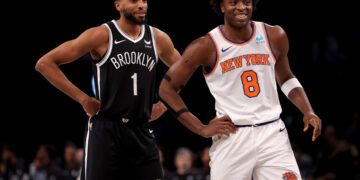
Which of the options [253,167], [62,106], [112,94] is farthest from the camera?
[62,106]

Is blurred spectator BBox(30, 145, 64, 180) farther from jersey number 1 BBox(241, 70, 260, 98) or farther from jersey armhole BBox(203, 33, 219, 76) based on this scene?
jersey number 1 BBox(241, 70, 260, 98)

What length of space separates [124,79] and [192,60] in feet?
2.03

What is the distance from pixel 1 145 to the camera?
38.0 ft

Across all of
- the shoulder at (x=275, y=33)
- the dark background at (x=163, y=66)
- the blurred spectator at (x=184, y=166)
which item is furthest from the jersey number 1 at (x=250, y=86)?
the dark background at (x=163, y=66)

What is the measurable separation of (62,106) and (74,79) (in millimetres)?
938

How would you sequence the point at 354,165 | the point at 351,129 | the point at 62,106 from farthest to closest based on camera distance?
1. the point at 62,106
2. the point at 351,129
3. the point at 354,165

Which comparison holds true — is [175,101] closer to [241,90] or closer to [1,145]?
[241,90]

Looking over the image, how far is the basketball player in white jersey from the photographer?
4.36m

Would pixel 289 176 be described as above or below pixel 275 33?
below

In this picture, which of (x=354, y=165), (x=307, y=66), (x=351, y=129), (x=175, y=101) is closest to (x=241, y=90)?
(x=175, y=101)

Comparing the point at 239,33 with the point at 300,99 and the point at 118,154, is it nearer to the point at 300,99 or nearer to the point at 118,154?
the point at 300,99

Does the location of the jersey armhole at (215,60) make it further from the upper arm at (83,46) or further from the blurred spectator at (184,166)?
the blurred spectator at (184,166)

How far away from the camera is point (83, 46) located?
16.0ft

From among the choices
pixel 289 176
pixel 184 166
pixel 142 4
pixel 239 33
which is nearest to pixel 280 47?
pixel 239 33
